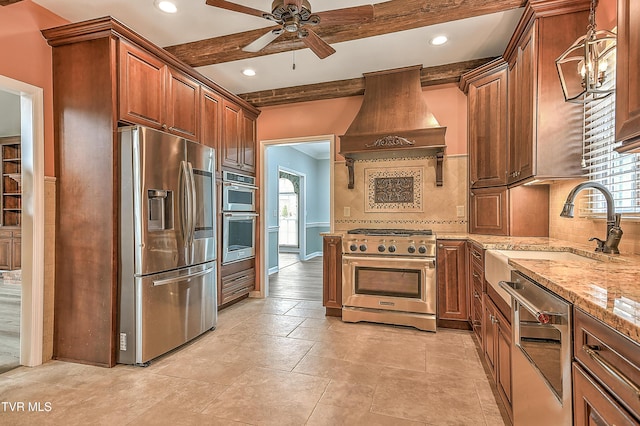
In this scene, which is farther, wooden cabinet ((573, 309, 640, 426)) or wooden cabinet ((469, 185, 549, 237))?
wooden cabinet ((469, 185, 549, 237))

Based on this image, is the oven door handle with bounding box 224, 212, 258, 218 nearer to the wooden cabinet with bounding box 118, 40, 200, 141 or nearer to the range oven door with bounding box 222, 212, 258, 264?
the range oven door with bounding box 222, 212, 258, 264

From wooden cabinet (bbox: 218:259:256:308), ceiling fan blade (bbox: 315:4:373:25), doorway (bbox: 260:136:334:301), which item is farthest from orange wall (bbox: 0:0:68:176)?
doorway (bbox: 260:136:334:301)

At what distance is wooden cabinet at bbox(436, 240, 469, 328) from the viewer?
10.4 feet

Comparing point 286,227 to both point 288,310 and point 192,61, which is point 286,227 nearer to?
point 288,310

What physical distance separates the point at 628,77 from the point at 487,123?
2128 millimetres

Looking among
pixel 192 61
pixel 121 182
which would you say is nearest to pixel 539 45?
pixel 192 61

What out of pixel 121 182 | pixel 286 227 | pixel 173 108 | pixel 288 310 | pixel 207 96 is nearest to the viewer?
pixel 121 182

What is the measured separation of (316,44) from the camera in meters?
2.54

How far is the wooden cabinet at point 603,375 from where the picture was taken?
712 mm

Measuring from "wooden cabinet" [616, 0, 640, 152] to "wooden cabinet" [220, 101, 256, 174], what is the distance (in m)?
3.40

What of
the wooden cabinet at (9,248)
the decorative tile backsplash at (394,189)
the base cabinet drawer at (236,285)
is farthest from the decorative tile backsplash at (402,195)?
the wooden cabinet at (9,248)

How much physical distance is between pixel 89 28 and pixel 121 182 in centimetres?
115

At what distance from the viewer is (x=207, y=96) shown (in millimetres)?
3521

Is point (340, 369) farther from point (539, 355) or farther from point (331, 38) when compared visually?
point (331, 38)
